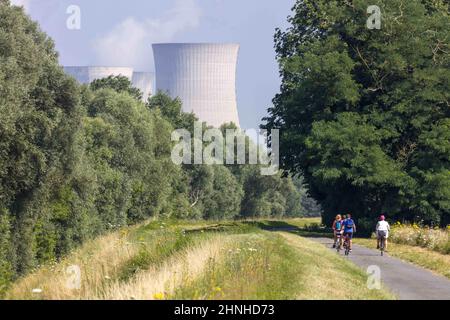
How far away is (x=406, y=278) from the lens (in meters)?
30.7

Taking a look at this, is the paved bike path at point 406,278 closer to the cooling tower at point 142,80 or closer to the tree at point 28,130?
the tree at point 28,130

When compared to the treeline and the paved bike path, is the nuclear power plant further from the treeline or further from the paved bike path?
the paved bike path

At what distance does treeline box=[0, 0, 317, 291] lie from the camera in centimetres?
4566

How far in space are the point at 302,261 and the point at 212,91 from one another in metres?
107

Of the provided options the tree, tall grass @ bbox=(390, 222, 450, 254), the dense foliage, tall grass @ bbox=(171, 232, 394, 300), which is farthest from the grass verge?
the tree

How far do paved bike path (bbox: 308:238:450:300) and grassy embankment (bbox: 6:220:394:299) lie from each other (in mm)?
1051

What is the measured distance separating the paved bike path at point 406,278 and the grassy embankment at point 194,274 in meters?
1.05

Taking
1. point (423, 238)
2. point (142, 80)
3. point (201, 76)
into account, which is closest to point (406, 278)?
point (423, 238)

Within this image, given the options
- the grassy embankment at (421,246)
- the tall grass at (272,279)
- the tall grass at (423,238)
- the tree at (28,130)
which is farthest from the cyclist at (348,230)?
the tree at (28,130)

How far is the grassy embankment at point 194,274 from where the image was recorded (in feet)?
59.0

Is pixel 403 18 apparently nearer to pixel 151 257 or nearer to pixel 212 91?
pixel 151 257

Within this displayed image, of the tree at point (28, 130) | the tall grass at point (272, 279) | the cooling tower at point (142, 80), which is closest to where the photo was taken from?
the tall grass at point (272, 279)

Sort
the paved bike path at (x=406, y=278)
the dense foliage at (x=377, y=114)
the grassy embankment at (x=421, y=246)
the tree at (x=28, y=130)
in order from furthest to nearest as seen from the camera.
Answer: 1. the dense foliage at (x=377, y=114)
2. the tree at (x=28, y=130)
3. the grassy embankment at (x=421, y=246)
4. the paved bike path at (x=406, y=278)
